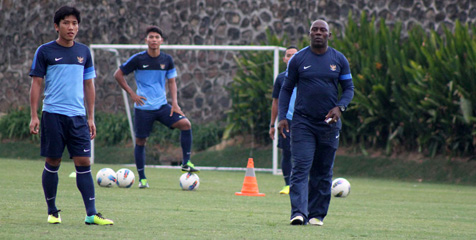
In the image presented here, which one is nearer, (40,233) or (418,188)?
(40,233)

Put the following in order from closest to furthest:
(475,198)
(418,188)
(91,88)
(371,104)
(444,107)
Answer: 1. (91,88)
2. (475,198)
3. (418,188)
4. (444,107)
5. (371,104)

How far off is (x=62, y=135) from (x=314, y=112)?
2428 millimetres

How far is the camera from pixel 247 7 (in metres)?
22.0

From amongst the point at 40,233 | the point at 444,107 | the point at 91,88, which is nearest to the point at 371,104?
the point at 444,107

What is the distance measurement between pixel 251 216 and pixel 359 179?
8.81m

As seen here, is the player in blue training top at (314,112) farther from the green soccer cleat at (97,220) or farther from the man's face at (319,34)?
the green soccer cleat at (97,220)

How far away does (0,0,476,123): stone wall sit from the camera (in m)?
21.0

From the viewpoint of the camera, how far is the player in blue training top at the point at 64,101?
7.75 metres

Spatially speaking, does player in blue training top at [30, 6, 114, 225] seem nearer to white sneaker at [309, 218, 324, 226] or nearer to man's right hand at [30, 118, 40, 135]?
man's right hand at [30, 118, 40, 135]

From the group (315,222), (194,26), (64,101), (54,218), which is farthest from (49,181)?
(194,26)

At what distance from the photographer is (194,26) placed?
73.5 ft

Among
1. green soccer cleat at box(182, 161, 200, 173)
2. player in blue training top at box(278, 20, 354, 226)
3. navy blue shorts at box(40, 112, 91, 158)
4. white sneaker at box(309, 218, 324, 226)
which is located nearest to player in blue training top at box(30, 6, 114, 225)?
navy blue shorts at box(40, 112, 91, 158)

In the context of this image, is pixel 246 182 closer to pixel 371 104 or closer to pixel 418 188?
pixel 418 188

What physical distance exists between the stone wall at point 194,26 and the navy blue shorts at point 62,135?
44.5 feet
